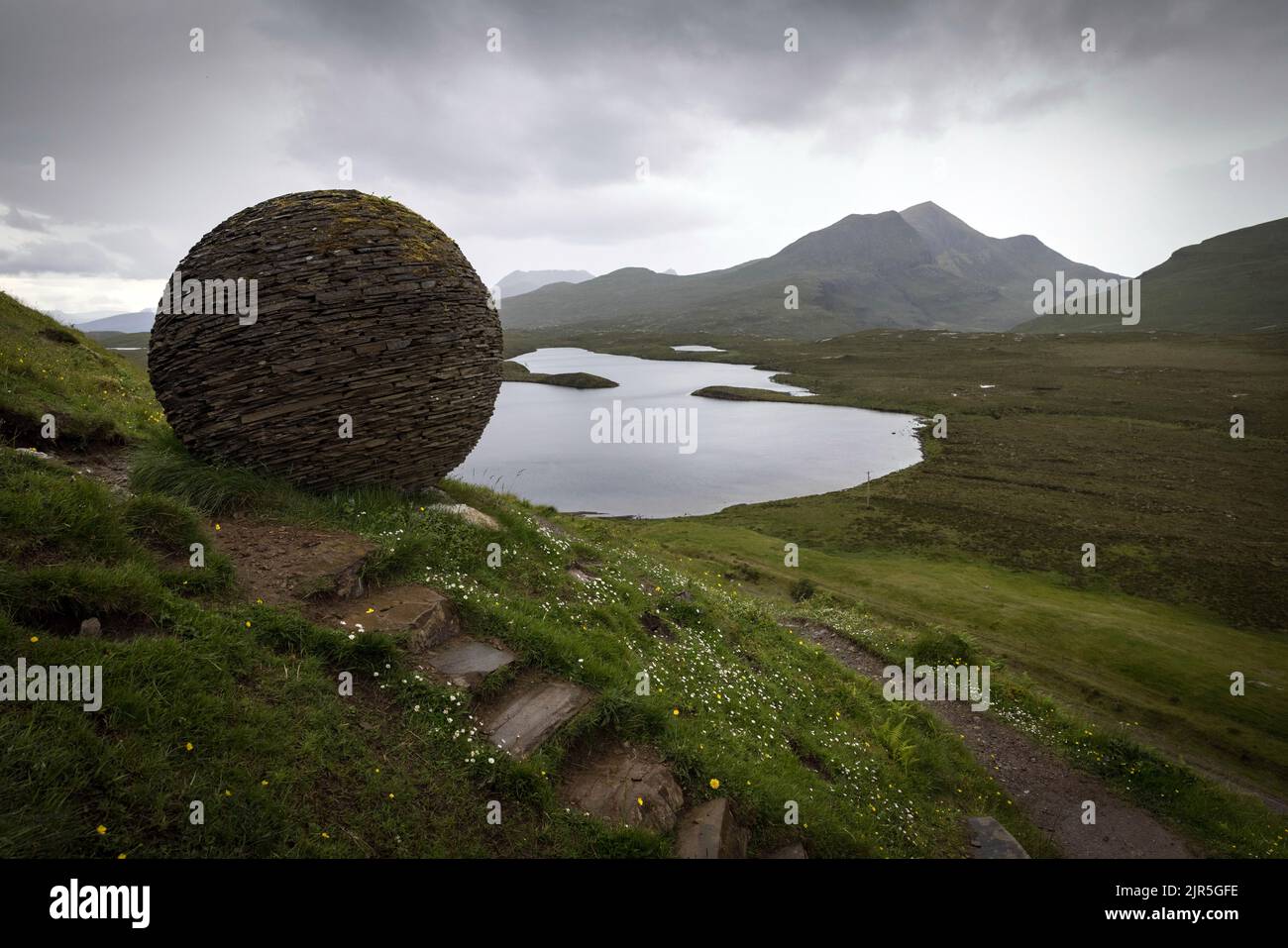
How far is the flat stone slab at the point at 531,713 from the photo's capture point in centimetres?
642

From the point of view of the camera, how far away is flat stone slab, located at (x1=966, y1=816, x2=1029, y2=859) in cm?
923

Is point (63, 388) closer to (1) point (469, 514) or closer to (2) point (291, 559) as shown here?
(2) point (291, 559)

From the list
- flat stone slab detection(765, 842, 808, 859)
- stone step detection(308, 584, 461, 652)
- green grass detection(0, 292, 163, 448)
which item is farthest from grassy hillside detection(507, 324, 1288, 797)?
green grass detection(0, 292, 163, 448)

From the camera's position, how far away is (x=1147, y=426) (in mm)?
72125

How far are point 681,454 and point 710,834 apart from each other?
205 ft

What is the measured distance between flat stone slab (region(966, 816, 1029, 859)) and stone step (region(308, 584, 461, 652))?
8585mm

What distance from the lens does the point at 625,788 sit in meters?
6.38

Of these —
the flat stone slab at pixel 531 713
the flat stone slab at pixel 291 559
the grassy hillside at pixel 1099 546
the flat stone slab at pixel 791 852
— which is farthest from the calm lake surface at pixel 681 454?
the flat stone slab at pixel 791 852

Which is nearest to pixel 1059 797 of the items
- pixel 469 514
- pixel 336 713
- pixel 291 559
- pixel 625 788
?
pixel 625 788

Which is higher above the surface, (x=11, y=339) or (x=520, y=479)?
(x=11, y=339)

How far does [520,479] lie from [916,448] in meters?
45.6
